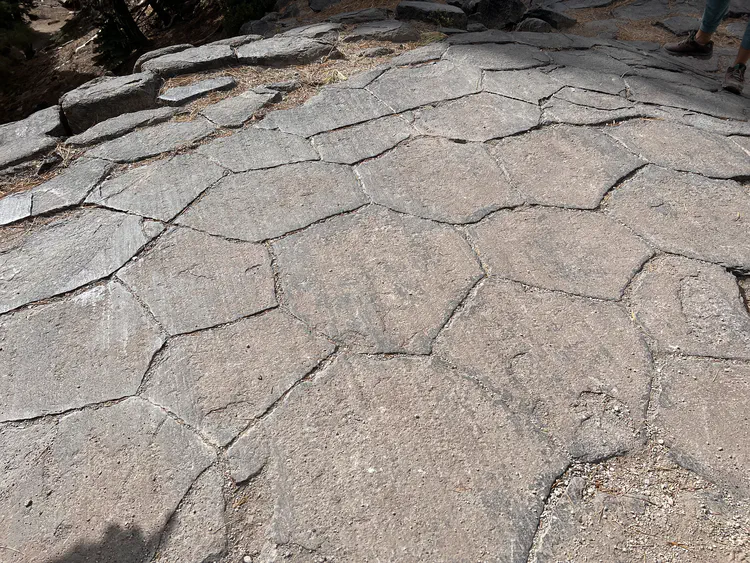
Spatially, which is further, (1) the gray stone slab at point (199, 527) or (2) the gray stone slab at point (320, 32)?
(2) the gray stone slab at point (320, 32)

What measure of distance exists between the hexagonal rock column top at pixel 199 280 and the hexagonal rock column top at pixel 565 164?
3.61 ft

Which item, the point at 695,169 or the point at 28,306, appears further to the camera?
the point at 695,169

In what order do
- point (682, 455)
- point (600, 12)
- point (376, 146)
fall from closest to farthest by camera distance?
point (682, 455), point (376, 146), point (600, 12)

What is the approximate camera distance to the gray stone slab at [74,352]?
4.79 feet

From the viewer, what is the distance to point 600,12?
4.55m

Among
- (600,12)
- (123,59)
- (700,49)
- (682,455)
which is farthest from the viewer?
(123,59)

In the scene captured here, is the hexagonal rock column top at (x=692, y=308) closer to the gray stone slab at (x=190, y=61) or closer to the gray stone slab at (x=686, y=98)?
the gray stone slab at (x=686, y=98)

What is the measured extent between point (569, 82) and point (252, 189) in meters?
1.85

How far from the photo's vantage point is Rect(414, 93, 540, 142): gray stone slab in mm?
2459

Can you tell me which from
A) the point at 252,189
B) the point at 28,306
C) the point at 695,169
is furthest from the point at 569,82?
the point at 28,306

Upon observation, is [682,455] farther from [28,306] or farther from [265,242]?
[28,306]

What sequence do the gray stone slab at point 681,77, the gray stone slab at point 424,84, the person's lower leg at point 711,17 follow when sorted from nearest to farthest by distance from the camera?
the gray stone slab at point 424,84, the gray stone slab at point 681,77, the person's lower leg at point 711,17

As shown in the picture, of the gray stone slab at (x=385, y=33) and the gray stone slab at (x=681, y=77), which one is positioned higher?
the gray stone slab at (x=385, y=33)

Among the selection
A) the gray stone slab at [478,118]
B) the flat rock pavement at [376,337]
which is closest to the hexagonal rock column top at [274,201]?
the flat rock pavement at [376,337]
